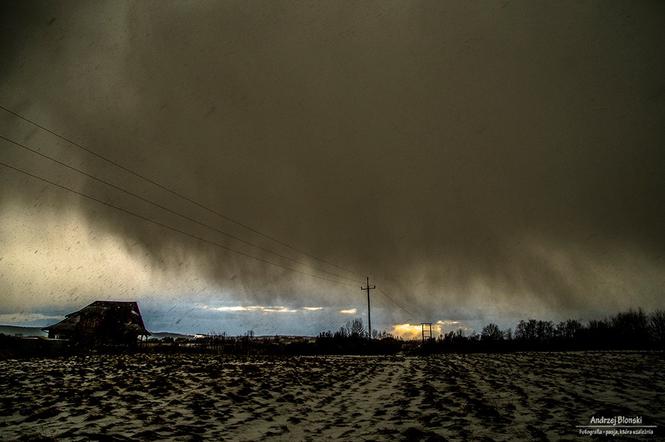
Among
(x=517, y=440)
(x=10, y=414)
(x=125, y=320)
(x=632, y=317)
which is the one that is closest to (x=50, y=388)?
(x=10, y=414)

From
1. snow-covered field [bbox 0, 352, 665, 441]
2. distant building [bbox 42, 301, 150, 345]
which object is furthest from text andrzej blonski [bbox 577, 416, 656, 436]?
distant building [bbox 42, 301, 150, 345]

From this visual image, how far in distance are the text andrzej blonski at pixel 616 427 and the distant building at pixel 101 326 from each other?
194 feet

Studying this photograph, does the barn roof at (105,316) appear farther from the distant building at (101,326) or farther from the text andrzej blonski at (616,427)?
the text andrzej blonski at (616,427)

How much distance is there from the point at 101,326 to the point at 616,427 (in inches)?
2524

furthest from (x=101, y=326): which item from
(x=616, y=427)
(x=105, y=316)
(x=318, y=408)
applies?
(x=616, y=427)

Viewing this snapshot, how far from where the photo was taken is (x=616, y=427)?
28.7 feet

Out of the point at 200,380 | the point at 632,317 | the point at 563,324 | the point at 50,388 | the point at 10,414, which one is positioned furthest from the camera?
the point at 563,324

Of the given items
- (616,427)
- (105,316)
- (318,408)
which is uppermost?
(105,316)

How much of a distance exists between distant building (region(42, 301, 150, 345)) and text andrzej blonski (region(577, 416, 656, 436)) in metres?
59.0

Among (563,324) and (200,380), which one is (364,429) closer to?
(200,380)

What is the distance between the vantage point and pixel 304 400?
13.1 meters

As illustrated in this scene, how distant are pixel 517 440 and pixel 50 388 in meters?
16.4

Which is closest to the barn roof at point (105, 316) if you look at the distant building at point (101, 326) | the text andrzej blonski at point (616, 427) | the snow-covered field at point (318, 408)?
the distant building at point (101, 326)

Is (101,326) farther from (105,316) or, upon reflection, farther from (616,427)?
(616,427)
